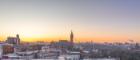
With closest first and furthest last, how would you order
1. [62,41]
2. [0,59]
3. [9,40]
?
[0,59], [9,40], [62,41]

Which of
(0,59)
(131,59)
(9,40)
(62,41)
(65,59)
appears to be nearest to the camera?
(0,59)

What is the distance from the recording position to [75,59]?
2062cm

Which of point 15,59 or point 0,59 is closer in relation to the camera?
point 0,59

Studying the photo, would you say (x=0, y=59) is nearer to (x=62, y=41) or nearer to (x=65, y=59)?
(x=65, y=59)

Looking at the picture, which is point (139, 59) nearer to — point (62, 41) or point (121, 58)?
point (121, 58)

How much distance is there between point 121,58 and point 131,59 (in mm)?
966

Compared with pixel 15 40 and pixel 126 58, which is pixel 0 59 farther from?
pixel 15 40

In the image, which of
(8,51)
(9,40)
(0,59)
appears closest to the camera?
(0,59)

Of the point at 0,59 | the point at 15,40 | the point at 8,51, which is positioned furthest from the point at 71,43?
the point at 0,59

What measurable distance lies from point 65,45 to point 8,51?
12655 mm

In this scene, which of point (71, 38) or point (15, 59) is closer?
point (15, 59)

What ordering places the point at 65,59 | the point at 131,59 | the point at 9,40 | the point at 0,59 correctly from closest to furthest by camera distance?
the point at 0,59 → the point at 65,59 → the point at 131,59 → the point at 9,40

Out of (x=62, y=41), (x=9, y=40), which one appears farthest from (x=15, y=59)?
(x=62, y=41)

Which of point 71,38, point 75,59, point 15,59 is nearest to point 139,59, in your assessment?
point 75,59
